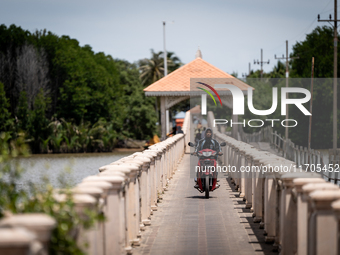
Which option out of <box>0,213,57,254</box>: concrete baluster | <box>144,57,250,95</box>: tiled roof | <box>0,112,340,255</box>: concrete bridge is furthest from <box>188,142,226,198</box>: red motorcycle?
<box>144,57,250,95</box>: tiled roof

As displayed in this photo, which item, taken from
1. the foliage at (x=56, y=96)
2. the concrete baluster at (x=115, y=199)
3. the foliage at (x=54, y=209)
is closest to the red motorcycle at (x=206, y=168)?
the concrete baluster at (x=115, y=199)

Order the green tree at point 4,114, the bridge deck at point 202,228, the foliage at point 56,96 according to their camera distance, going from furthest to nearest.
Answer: the foliage at point 56,96 < the green tree at point 4,114 < the bridge deck at point 202,228

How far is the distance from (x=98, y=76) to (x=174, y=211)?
173 feet

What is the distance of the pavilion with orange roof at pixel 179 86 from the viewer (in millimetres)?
32344

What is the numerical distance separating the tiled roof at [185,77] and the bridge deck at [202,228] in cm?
1945

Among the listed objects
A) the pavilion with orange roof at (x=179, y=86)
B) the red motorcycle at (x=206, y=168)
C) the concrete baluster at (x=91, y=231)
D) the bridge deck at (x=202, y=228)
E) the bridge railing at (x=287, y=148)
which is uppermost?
the pavilion with orange roof at (x=179, y=86)

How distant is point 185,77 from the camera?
113 ft

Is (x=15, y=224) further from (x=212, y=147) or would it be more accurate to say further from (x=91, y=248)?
(x=212, y=147)

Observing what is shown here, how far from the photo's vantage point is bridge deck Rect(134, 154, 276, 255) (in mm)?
7527

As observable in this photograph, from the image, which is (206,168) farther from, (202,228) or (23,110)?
(23,110)

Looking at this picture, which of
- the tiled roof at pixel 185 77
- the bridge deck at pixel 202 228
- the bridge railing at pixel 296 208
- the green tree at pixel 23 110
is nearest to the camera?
the bridge railing at pixel 296 208

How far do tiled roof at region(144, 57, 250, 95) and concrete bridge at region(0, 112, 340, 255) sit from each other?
66.4 feet

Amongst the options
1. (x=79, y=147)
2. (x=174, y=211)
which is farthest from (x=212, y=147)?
(x=79, y=147)

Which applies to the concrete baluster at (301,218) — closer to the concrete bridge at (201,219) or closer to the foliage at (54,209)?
the concrete bridge at (201,219)
